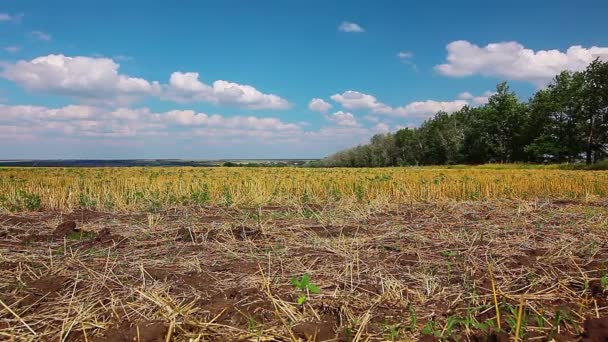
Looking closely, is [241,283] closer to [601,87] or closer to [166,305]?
[166,305]

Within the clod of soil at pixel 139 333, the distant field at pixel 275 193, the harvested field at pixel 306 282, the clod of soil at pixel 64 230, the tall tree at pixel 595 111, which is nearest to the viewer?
the clod of soil at pixel 139 333

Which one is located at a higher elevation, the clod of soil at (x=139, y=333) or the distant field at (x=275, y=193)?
the distant field at (x=275, y=193)

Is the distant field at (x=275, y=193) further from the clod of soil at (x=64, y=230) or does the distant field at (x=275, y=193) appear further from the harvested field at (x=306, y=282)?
the harvested field at (x=306, y=282)

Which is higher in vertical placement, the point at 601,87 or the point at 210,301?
the point at 601,87

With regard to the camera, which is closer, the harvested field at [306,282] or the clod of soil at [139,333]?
the clod of soil at [139,333]

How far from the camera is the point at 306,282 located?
3062mm

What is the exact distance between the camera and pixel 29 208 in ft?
29.3

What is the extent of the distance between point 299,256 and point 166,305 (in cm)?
174

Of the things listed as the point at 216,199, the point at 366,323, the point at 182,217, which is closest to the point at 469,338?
the point at 366,323

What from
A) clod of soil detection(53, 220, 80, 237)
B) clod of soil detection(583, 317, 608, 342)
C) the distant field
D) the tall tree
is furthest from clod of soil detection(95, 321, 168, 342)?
the tall tree

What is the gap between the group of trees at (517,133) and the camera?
45000mm

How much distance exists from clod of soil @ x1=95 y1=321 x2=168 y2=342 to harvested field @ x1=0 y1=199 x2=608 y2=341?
1 cm

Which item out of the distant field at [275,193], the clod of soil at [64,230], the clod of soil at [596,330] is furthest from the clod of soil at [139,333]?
the distant field at [275,193]

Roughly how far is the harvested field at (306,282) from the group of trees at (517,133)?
4632 cm
